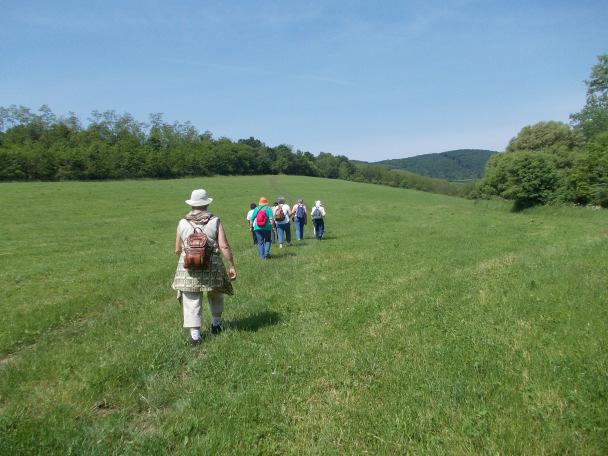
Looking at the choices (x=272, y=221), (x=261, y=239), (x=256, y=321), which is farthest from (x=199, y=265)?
(x=272, y=221)

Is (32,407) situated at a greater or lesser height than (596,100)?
lesser

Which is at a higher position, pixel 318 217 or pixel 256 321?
pixel 318 217

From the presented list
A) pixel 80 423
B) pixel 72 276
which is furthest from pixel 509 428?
pixel 72 276

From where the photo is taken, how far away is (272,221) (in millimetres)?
18688

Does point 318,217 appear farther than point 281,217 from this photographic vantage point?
Yes

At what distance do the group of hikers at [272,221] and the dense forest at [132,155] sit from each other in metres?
64.1

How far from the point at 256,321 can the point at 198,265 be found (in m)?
1.89

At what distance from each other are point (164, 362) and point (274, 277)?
6066 mm

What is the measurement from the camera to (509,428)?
3.85 meters

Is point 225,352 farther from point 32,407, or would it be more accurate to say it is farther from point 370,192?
point 370,192

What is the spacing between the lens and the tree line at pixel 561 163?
152 ft

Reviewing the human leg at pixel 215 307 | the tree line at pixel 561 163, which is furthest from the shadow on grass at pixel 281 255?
the tree line at pixel 561 163

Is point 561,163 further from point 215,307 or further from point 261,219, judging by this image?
point 215,307

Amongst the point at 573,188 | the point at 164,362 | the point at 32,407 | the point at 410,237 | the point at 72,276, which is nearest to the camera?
the point at 32,407
